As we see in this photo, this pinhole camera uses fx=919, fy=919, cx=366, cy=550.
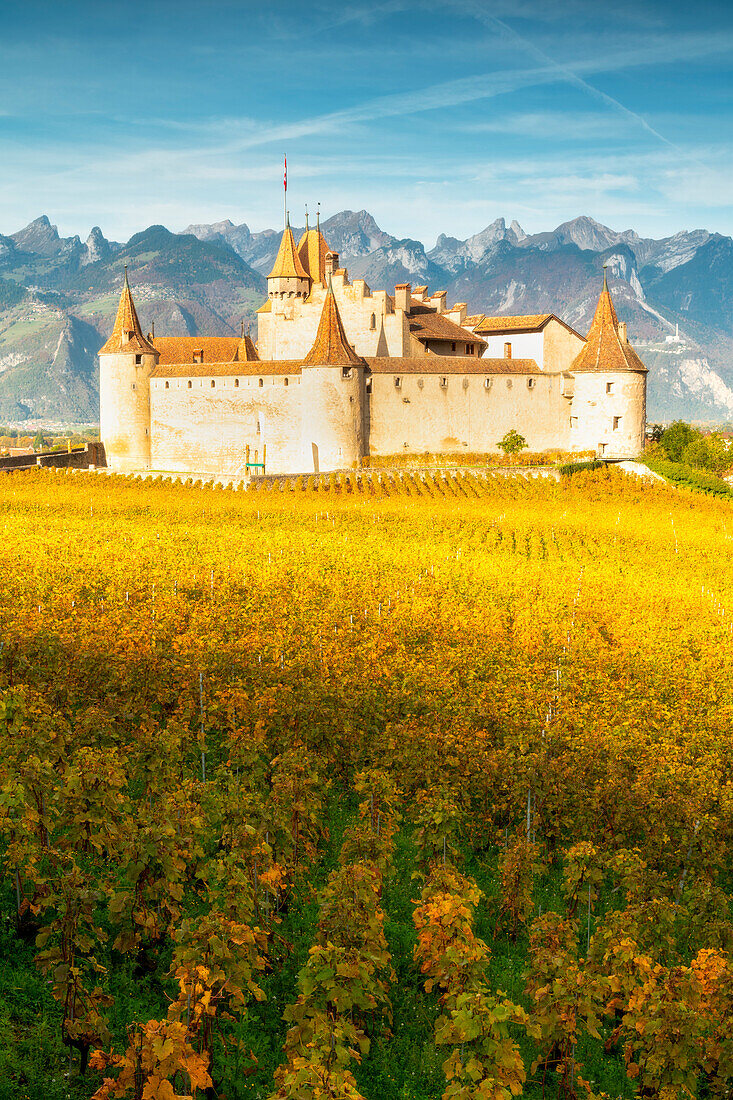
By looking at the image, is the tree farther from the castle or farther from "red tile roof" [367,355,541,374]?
"red tile roof" [367,355,541,374]

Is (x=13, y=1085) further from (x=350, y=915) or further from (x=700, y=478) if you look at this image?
(x=700, y=478)

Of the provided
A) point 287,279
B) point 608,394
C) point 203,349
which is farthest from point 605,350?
point 203,349

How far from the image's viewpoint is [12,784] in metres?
7.87

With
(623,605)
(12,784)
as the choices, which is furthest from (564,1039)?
(623,605)

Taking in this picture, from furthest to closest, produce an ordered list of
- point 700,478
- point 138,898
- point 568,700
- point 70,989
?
point 700,478
point 568,700
point 138,898
point 70,989

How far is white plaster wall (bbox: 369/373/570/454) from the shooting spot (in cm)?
4703

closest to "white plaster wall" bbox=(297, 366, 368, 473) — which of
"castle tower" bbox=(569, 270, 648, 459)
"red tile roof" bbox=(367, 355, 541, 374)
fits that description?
"red tile roof" bbox=(367, 355, 541, 374)

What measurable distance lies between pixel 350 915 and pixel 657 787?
15.0 ft

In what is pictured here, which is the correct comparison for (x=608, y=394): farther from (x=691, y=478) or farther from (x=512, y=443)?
(x=691, y=478)

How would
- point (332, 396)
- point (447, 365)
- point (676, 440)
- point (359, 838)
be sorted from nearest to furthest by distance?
1. point (359, 838)
2. point (332, 396)
3. point (447, 365)
4. point (676, 440)

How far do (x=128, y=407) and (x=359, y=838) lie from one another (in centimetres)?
4644

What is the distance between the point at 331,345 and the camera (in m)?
44.6

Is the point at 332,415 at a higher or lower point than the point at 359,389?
lower

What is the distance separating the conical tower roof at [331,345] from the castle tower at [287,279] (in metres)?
8.96
